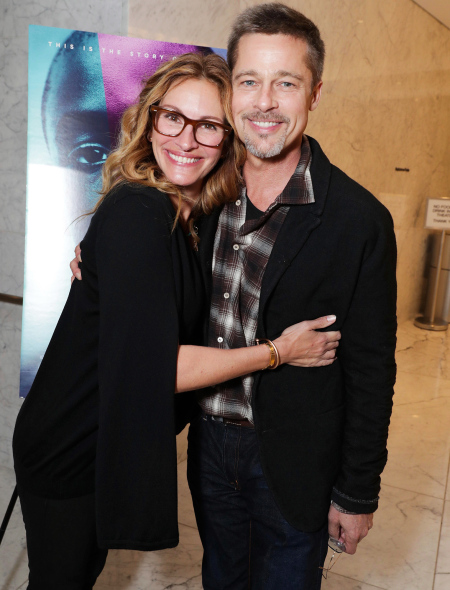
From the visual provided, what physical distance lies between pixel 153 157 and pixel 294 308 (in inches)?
23.5

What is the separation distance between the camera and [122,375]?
53.7 inches

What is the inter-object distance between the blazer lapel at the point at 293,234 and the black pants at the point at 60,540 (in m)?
0.77

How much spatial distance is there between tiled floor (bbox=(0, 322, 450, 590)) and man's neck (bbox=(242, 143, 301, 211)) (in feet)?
6.31

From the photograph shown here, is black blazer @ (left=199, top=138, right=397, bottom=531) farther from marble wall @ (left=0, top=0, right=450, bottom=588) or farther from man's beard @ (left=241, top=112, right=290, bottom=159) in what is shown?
marble wall @ (left=0, top=0, right=450, bottom=588)

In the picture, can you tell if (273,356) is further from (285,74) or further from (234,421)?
(285,74)

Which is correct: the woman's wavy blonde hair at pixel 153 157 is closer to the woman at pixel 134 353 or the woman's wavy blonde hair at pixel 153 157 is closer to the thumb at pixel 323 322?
the woman at pixel 134 353

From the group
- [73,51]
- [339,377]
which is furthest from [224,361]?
[73,51]

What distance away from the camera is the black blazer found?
5.09ft

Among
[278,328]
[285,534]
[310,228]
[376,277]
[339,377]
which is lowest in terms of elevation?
[285,534]

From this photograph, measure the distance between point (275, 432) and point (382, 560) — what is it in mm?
1723

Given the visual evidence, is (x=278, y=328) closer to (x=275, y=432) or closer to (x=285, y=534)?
(x=275, y=432)

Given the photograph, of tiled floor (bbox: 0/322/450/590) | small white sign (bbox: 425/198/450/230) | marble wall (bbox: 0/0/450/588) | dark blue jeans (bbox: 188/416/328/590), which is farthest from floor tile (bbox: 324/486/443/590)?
small white sign (bbox: 425/198/450/230)

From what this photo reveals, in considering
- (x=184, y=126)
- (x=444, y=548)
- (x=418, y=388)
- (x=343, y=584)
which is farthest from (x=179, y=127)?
(x=418, y=388)

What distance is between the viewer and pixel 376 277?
155 centimetres
